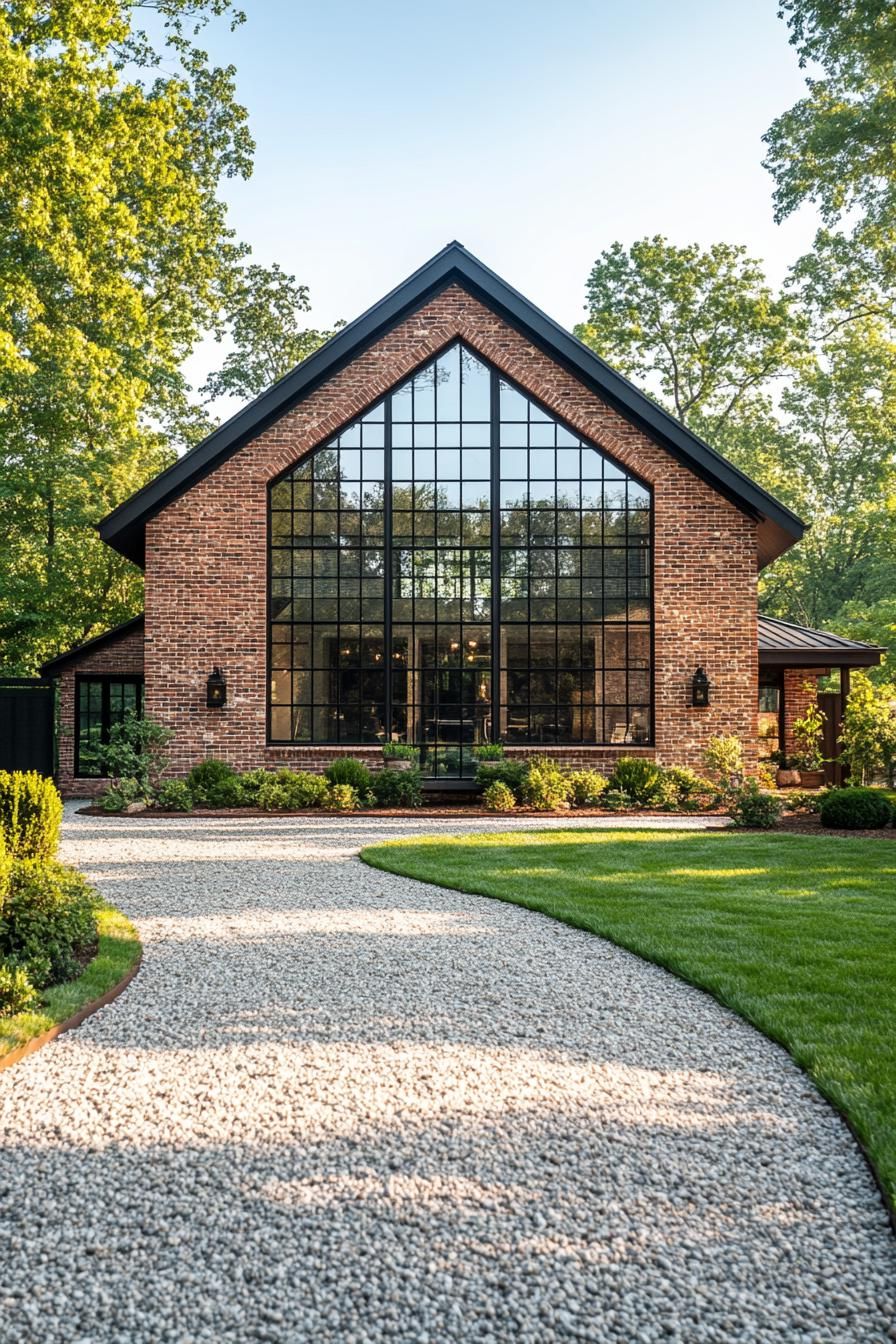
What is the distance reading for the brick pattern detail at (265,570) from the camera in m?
16.0

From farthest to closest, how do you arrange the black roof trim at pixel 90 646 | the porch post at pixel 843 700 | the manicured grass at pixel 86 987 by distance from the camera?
the porch post at pixel 843 700 < the black roof trim at pixel 90 646 < the manicured grass at pixel 86 987

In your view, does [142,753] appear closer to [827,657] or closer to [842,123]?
[827,657]

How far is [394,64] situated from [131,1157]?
46.8 feet

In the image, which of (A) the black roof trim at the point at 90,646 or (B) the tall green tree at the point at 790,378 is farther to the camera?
(B) the tall green tree at the point at 790,378

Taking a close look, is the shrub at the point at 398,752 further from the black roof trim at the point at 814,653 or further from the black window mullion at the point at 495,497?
the black roof trim at the point at 814,653

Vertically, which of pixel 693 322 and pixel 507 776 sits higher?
pixel 693 322

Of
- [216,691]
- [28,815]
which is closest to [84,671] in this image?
[216,691]

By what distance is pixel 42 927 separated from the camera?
5.81 metres

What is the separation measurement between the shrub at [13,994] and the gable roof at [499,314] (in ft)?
39.1

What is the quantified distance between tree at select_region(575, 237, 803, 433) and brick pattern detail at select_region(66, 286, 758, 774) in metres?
15.1

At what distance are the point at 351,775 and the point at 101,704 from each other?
663cm

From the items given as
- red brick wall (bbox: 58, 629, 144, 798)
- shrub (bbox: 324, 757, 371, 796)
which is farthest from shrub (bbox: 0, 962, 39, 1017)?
red brick wall (bbox: 58, 629, 144, 798)

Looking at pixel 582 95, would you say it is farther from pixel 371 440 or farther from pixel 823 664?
pixel 823 664

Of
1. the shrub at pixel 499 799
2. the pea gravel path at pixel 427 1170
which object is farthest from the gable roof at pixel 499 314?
the pea gravel path at pixel 427 1170
